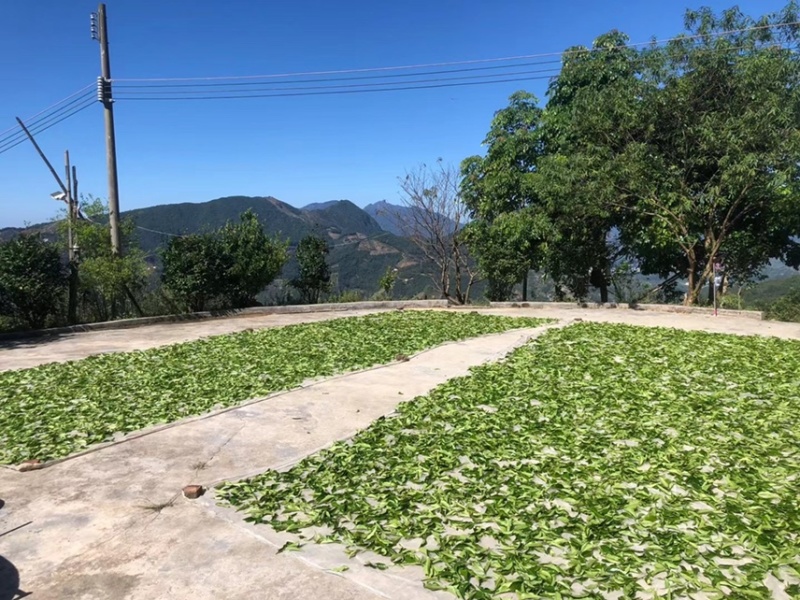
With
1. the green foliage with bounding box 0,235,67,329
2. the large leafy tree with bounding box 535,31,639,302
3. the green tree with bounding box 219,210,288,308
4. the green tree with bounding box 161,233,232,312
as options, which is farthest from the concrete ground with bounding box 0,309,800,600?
the large leafy tree with bounding box 535,31,639,302

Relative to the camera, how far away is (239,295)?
13.9 meters

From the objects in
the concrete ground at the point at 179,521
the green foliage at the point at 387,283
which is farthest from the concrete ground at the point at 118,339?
the concrete ground at the point at 179,521

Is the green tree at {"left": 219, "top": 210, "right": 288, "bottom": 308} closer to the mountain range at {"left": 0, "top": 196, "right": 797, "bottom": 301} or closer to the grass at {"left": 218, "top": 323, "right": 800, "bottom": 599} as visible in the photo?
the mountain range at {"left": 0, "top": 196, "right": 797, "bottom": 301}

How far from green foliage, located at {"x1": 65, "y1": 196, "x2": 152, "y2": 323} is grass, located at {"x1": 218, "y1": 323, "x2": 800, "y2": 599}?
28.7 ft

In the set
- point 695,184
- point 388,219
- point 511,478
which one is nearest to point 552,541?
point 511,478

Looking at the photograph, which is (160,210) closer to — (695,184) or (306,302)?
(306,302)

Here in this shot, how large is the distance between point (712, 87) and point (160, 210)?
161 ft

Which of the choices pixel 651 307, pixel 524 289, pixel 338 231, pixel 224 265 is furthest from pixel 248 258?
pixel 338 231

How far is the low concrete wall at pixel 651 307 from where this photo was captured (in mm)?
12219

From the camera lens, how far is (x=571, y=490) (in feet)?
11.3

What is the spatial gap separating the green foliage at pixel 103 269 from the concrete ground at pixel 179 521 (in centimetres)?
775

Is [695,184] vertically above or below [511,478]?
above

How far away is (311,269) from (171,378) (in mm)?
8684

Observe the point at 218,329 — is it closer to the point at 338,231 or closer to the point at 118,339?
the point at 118,339
